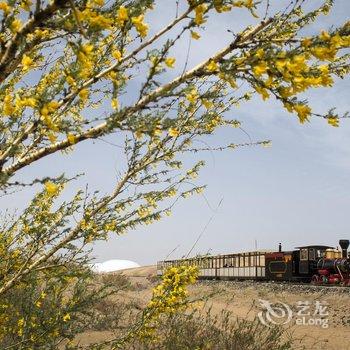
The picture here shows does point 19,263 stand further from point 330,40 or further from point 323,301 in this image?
point 323,301

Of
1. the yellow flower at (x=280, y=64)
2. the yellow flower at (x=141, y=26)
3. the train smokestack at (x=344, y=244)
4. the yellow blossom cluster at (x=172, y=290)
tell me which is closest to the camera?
the yellow flower at (x=280, y=64)

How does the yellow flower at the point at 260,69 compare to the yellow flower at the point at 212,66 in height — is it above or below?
below

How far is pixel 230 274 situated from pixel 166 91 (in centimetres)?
3411

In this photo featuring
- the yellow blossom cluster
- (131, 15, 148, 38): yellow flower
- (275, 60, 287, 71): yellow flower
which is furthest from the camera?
the yellow blossom cluster

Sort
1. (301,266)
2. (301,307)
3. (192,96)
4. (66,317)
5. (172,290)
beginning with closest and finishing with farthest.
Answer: (192,96) < (66,317) < (172,290) < (301,307) < (301,266)

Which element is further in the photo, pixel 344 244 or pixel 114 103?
pixel 344 244

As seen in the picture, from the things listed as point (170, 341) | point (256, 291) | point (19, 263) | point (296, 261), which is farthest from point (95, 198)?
point (296, 261)

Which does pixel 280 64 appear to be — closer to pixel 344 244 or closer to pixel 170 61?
pixel 170 61

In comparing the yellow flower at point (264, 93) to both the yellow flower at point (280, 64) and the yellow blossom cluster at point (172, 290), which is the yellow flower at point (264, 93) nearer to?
the yellow flower at point (280, 64)

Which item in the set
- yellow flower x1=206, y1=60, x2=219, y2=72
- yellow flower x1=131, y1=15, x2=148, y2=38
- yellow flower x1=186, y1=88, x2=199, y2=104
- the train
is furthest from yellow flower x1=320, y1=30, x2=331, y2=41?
the train

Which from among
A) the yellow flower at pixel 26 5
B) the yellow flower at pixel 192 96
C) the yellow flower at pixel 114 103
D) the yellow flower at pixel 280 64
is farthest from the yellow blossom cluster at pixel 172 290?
the yellow flower at pixel 26 5

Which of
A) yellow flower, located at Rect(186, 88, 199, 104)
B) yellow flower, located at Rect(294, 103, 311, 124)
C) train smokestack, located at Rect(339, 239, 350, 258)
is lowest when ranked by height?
train smokestack, located at Rect(339, 239, 350, 258)

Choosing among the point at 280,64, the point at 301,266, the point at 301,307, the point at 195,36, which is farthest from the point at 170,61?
the point at 301,266

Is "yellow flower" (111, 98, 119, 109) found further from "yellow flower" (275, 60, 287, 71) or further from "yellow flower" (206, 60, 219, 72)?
"yellow flower" (275, 60, 287, 71)
